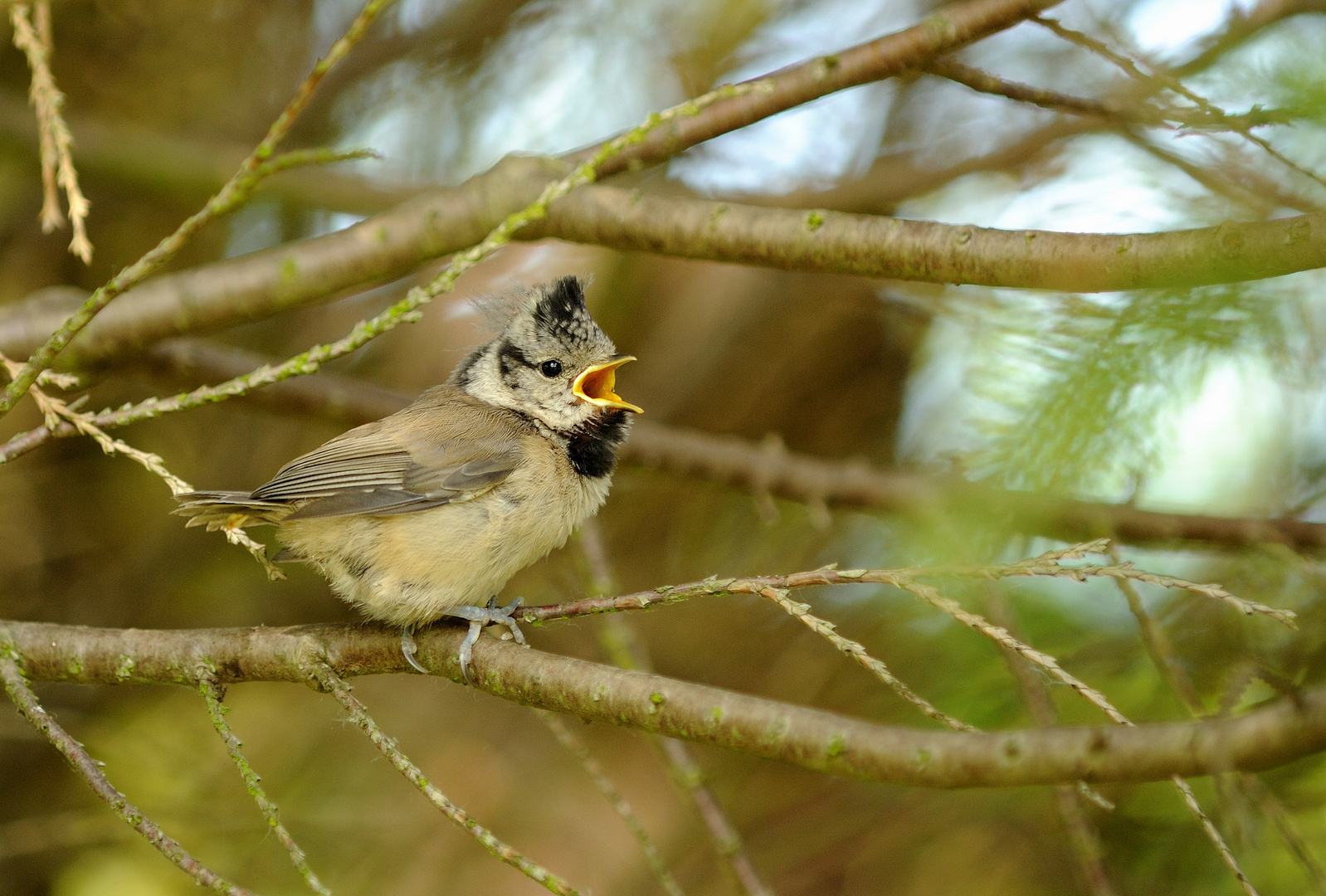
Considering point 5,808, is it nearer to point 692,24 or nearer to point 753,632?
point 753,632

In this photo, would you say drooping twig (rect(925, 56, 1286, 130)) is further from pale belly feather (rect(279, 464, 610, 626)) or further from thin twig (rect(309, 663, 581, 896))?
thin twig (rect(309, 663, 581, 896))

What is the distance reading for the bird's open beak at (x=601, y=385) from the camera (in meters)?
3.11

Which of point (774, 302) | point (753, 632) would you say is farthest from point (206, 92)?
point (753, 632)

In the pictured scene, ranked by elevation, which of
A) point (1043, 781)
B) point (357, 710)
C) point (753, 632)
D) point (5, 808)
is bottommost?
point (5, 808)

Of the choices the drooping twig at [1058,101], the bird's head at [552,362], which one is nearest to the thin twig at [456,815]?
the bird's head at [552,362]

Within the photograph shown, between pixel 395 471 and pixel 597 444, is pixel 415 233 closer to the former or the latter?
pixel 395 471

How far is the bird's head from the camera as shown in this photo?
3.26m

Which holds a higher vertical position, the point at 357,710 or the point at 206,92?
the point at 206,92

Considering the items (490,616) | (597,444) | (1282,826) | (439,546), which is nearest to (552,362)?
(597,444)

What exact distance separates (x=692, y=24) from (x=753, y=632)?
288 centimetres

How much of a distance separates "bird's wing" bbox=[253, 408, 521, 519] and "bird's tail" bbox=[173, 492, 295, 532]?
0.03 meters

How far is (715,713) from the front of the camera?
1749 mm

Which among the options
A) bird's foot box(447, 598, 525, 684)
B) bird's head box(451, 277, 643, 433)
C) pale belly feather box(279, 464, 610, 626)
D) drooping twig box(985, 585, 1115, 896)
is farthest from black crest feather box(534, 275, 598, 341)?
drooping twig box(985, 585, 1115, 896)

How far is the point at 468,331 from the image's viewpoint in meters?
4.83
